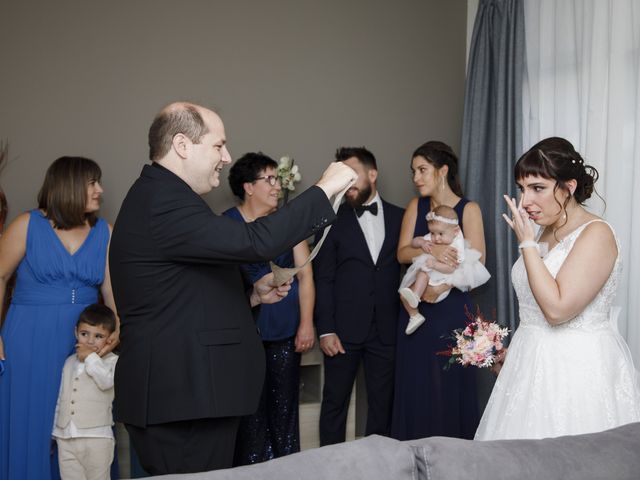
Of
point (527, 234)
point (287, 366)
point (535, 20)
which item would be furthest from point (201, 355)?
point (535, 20)

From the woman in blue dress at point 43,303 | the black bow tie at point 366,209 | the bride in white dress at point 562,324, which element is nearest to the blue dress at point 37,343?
the woman in blue dress at point 43,303

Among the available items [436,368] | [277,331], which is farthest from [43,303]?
[436,368]

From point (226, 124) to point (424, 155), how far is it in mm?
1163

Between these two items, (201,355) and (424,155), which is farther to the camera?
(424,155)

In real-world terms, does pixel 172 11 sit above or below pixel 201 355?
above

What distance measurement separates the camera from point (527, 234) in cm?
242

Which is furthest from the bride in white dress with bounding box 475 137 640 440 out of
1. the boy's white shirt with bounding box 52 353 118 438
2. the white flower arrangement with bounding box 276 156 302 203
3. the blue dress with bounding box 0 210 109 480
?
the blue dress with bounding box 0 210 109 480

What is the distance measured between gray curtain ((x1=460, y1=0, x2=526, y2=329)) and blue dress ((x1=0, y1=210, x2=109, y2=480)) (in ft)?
7.29

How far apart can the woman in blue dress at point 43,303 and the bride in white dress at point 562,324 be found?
1.98 m

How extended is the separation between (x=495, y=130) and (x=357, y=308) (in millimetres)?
1334

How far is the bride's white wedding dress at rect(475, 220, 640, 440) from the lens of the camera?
2412mm

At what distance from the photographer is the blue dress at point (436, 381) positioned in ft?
12.9

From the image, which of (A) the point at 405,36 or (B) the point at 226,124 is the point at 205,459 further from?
(A) the point at 405,36

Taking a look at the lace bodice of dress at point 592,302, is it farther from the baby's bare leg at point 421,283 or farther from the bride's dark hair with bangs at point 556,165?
the baby's bare leg at point 421,283
